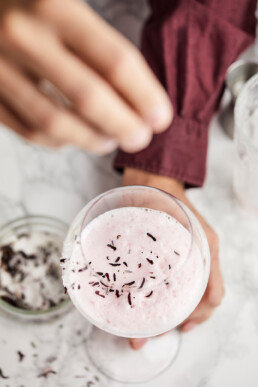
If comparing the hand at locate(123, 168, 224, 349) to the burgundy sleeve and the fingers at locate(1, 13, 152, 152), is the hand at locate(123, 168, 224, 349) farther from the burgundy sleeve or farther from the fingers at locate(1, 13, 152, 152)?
the fingers at locate(1, 13, 152, 152)

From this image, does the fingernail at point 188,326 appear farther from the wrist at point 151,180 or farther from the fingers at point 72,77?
the fingers at point 72,77

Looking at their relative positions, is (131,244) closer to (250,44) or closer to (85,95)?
(85,95)

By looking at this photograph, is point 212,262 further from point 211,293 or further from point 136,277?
point 136,277

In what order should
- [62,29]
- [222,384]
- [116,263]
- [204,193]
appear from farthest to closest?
1. [204,193]
2. [222,384]
3. [116,263]
4. [62,29]

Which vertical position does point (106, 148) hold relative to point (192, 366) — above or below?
above

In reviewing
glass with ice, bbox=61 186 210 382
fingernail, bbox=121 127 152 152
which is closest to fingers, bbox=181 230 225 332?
glass with ice, bbox=61 186 210 382

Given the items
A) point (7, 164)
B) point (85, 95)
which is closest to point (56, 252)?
point (7, 164)

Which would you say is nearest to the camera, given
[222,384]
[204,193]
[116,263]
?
[116,263]
